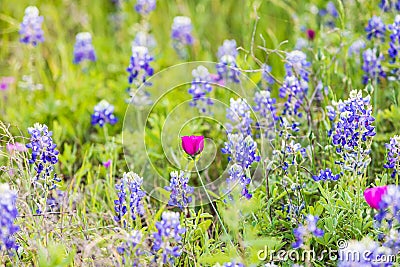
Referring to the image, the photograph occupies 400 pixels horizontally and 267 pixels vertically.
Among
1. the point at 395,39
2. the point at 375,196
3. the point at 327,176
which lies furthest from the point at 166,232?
the point at 395,39

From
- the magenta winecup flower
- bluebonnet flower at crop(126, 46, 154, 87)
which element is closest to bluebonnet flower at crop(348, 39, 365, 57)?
bluebonnet flower at crop(126, 46, 154, 87)

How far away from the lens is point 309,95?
A: 9.83 ft

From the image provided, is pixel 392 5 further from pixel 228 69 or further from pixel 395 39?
pixel 228 69

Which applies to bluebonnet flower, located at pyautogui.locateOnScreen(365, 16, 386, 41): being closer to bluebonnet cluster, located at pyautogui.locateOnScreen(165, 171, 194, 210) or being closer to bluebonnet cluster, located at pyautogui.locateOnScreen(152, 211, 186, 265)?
bluebonnet cluster, located at pyautogui.locateOnScreen(165, 171, 194, 210)

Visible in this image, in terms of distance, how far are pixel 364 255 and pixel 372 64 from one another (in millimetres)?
1508

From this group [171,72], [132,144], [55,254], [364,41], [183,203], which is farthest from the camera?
[171,72]

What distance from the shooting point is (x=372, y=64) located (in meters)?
2.94

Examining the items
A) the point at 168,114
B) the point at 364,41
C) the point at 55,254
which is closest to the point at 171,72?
the point at 168,114

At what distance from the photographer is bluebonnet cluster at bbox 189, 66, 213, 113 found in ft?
9.63

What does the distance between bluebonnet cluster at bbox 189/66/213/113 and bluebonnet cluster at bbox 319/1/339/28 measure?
4.02 ft

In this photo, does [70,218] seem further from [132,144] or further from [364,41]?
[364,41]

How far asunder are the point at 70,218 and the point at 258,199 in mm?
642

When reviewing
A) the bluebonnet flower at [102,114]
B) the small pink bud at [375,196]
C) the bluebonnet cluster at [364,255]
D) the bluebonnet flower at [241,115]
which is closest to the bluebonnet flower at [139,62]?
the bluebonnet flower at [102,114]

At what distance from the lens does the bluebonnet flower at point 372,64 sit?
114 inches
